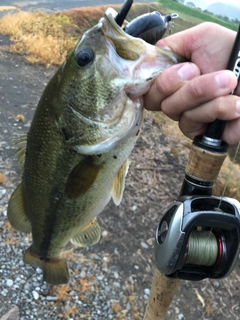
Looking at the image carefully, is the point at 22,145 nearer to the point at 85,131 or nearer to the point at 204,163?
the point at 85,131

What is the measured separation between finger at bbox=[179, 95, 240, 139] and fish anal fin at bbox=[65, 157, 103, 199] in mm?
445

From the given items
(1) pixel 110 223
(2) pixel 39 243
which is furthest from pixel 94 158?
(1) pixel 110 223

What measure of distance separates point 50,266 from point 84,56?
1.30m

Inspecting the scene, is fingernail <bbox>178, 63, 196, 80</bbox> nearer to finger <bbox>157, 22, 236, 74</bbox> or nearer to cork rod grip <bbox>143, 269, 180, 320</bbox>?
finger <bbox>157, 22, 236, 74</bbox>

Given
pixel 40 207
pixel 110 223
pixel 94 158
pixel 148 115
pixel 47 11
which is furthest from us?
pixel 47 11

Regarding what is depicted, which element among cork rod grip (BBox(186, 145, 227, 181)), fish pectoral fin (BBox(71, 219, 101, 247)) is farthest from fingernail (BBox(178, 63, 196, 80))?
fish pectoral fin (BBox(71, 219, 101, 247))

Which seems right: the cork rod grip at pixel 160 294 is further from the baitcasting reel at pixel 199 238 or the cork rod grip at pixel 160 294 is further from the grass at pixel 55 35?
the grass at pixel 55 35

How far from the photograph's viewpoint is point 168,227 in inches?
62.8

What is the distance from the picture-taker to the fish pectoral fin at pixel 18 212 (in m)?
2.17

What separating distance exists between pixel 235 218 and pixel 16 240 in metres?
2.90

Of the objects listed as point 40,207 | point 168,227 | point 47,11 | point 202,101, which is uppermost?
point 202,101

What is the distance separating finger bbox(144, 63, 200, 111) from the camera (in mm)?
1564

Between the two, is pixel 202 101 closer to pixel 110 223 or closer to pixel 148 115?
pixel 110 223

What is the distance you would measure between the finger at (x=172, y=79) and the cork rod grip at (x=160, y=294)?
892mm
